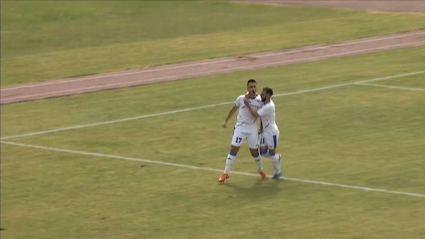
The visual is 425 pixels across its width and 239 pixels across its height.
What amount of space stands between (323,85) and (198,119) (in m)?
4.78

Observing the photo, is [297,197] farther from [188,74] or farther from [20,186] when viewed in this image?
[188,74]

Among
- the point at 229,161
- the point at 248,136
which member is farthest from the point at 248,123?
the point at 229,161

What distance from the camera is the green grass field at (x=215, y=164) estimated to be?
1822cm

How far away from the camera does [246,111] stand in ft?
66.4

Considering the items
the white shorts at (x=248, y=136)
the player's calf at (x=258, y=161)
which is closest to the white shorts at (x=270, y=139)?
the white shorts at (x=248, y=136)

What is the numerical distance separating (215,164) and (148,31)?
72.4ft

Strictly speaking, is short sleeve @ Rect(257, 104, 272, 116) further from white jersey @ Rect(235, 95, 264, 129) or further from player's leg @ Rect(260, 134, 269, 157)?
player's leg @ Rect(260, 134, 269, 157)

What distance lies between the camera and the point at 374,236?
54.5 feet

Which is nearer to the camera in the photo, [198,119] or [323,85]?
[198,119]

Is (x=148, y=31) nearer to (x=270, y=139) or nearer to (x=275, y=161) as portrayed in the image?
(x=275, y=161)

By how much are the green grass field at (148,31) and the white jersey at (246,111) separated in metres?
16.3

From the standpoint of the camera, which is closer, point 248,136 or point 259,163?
point 248,136

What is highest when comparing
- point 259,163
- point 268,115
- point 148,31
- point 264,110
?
point 264,110

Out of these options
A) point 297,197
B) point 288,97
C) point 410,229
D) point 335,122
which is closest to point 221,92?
point 288,97
